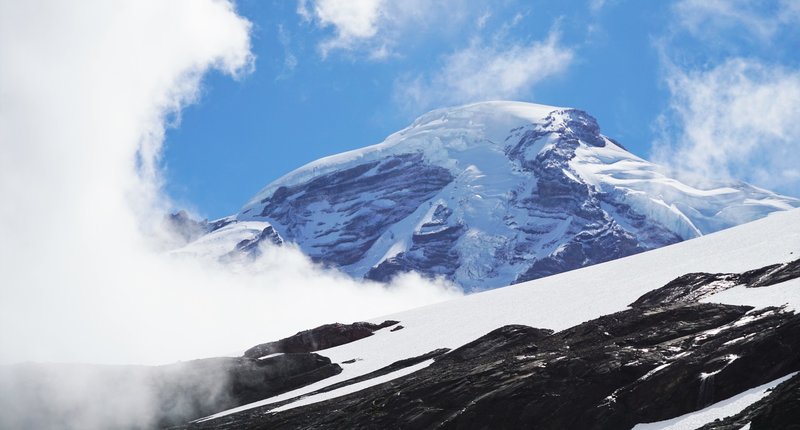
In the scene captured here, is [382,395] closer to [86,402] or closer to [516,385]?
[516,385]

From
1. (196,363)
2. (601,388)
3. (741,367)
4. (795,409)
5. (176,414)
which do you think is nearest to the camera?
(795,409)

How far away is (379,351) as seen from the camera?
60219 mm

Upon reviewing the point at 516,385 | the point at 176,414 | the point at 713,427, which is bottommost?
the point at 713,427

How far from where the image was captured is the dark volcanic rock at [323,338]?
242ft

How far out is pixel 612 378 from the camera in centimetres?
3194

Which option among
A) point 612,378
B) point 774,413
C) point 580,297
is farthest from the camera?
point 580,297

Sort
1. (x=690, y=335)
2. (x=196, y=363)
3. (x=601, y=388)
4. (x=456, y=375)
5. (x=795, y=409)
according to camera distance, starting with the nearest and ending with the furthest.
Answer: (x=795, y=409)
(x=601, y=388)
(x=690, y=335)
(x=456, y=375)
(x=196, y=363)

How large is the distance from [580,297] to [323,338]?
27.7m

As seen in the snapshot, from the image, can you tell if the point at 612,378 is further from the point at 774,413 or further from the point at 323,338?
the point at 323,338

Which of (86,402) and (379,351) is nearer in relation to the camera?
(86,402)

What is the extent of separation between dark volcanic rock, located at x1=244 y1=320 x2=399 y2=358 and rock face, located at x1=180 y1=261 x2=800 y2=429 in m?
30.5

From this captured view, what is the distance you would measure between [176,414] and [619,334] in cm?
3010

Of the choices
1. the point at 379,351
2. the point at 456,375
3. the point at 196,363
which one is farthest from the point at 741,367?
the point at 196,363

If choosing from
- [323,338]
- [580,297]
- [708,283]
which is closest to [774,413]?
[708,283]
